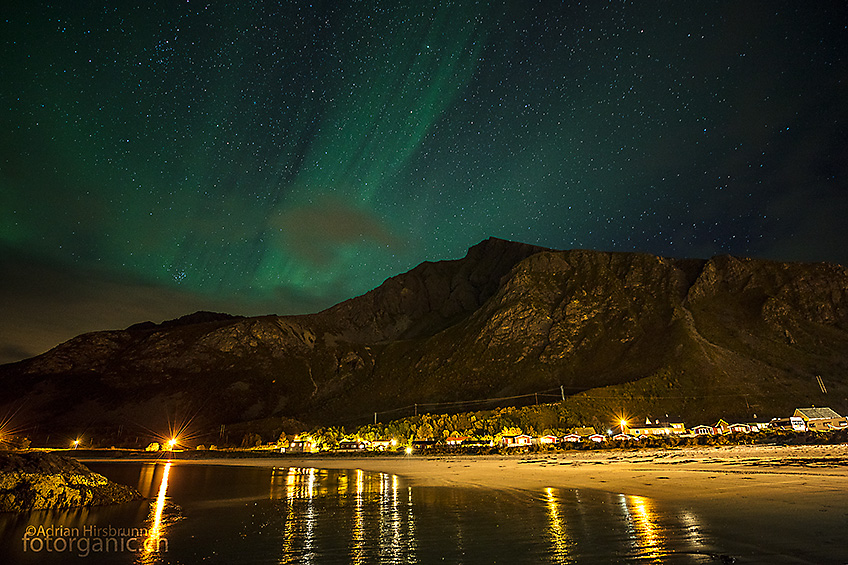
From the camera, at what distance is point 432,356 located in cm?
18900

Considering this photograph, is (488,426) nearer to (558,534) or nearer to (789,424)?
(789,424)

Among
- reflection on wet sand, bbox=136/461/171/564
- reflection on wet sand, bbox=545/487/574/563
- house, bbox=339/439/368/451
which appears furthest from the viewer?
house, bbox=339/439/368/451

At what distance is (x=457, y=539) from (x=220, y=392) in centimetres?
20837

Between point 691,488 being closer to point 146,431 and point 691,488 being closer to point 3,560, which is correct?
point 3,560

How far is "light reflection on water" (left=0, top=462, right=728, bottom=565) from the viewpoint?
11.0 meters

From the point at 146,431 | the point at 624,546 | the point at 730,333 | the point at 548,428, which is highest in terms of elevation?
the point at 730,333

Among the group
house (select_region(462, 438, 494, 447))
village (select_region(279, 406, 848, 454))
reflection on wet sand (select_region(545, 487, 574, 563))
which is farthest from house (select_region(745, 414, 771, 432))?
reflection on wet sand (select_region(545, 487, 574, 563))

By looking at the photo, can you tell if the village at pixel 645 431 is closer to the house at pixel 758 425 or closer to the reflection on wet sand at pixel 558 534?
the house at pixel 758 425

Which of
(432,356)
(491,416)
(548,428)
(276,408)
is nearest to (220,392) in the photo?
(276,408)

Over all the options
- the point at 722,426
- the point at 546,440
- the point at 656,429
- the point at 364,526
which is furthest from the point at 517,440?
the point at 364,526

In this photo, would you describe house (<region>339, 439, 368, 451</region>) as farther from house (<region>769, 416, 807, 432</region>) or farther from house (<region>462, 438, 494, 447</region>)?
house (<region>769, 416, 807, 432</region>)

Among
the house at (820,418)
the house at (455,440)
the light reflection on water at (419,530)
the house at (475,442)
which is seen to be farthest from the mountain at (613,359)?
the light reflection on water at (419,530)

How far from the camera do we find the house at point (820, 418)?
286 feet

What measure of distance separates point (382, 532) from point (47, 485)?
62.7ft
